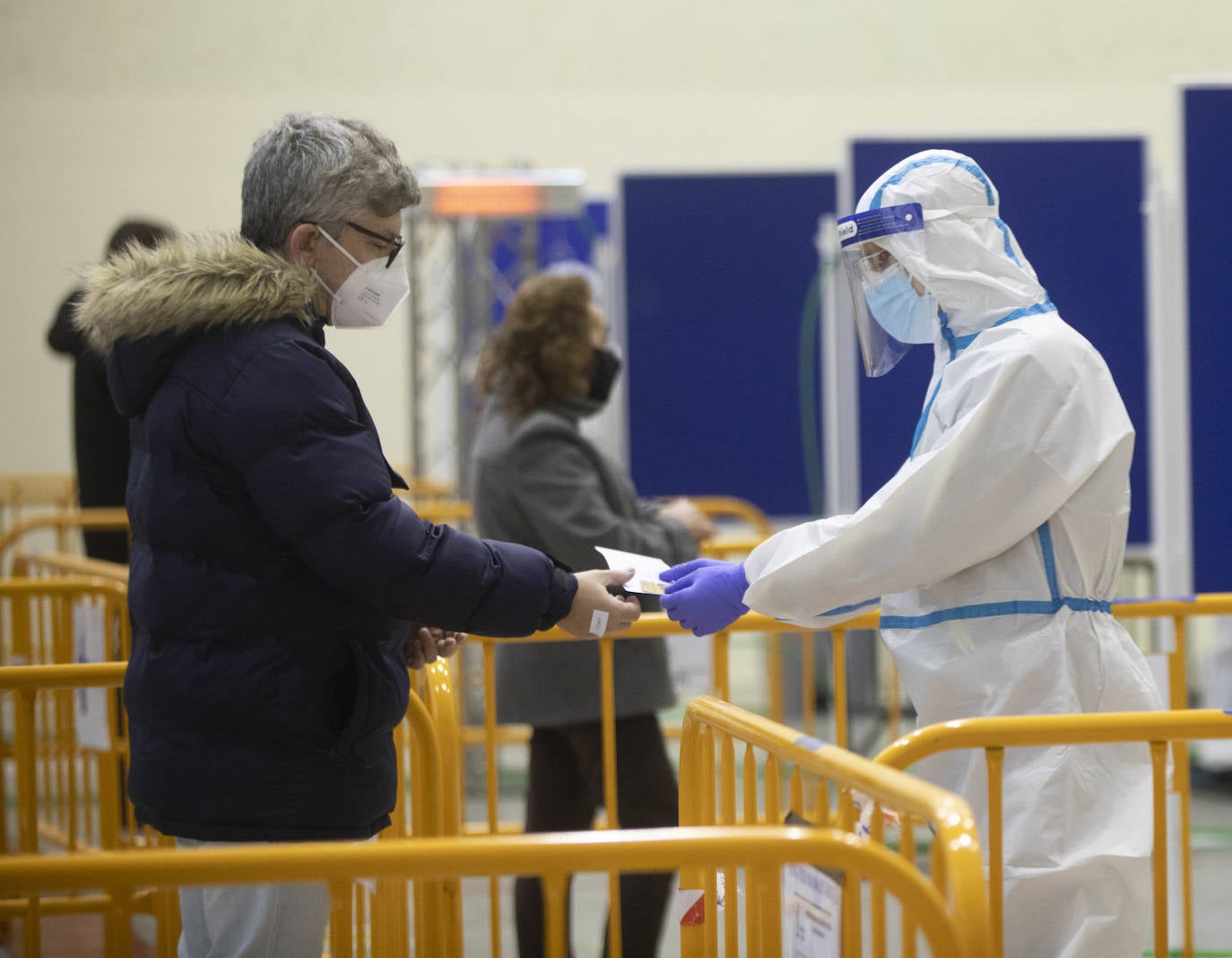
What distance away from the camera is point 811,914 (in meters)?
1.78

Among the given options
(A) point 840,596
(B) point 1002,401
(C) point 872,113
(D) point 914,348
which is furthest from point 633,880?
(C) point 872,113

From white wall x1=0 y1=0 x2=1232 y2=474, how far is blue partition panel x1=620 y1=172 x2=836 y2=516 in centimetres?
448

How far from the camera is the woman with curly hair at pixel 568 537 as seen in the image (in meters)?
3.47

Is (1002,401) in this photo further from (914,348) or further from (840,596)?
(914,348)

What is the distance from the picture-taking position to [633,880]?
11.1 feet

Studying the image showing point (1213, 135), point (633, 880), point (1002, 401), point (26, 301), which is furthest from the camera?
point (26, 301)

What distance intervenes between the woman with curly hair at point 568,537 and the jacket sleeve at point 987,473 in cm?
130

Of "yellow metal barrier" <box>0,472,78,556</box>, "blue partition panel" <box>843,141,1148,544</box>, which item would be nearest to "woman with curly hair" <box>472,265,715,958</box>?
"blue partition panel" <box>843,141,1148,544</box>

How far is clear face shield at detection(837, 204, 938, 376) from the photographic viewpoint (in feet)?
8.00

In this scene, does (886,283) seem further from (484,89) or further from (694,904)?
(484,89)

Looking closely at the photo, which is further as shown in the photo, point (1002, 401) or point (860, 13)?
point (860, 13)

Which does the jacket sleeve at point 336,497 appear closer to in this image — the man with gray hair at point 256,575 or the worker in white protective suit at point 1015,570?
the man with gray hair at point 256,575

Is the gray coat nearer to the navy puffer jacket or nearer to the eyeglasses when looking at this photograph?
the eyeglasses

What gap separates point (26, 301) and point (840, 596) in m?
9.39
